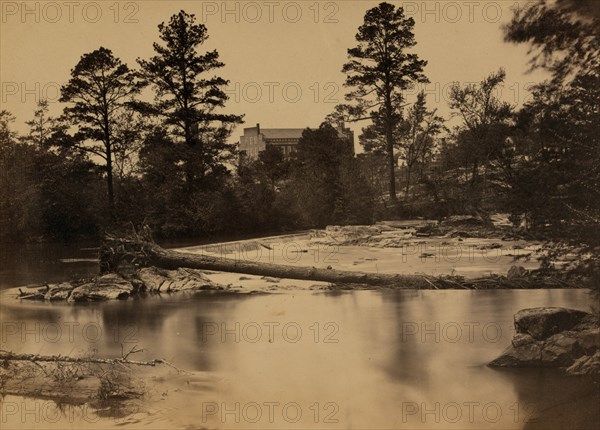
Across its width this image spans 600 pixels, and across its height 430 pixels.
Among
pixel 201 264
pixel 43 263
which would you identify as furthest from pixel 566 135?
pixel 43 263

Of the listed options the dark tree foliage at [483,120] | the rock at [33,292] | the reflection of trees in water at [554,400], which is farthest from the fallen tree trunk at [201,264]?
the reflection of trees in water at [554,400]

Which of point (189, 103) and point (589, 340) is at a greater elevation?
point (189, 103)

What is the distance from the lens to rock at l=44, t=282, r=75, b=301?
10.2 metres

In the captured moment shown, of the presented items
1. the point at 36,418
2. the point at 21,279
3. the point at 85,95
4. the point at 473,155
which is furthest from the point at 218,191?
the point at 36,418

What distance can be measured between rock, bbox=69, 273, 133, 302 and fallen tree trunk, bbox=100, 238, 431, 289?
2.00 feet

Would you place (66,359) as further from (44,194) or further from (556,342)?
(44,194)

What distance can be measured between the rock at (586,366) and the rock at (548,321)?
587 millimetres

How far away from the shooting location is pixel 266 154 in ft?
74.0

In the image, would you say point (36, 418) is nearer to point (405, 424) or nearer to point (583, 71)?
point (405, 424)

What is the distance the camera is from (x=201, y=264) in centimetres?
1119

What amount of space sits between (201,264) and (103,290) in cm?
201

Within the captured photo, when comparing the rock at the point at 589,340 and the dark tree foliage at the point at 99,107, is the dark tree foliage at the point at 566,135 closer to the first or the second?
the rock at the point at 589,340

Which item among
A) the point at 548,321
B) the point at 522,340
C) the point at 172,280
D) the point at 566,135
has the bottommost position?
the point at 522,340

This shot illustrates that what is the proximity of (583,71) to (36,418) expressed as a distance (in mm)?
6335
